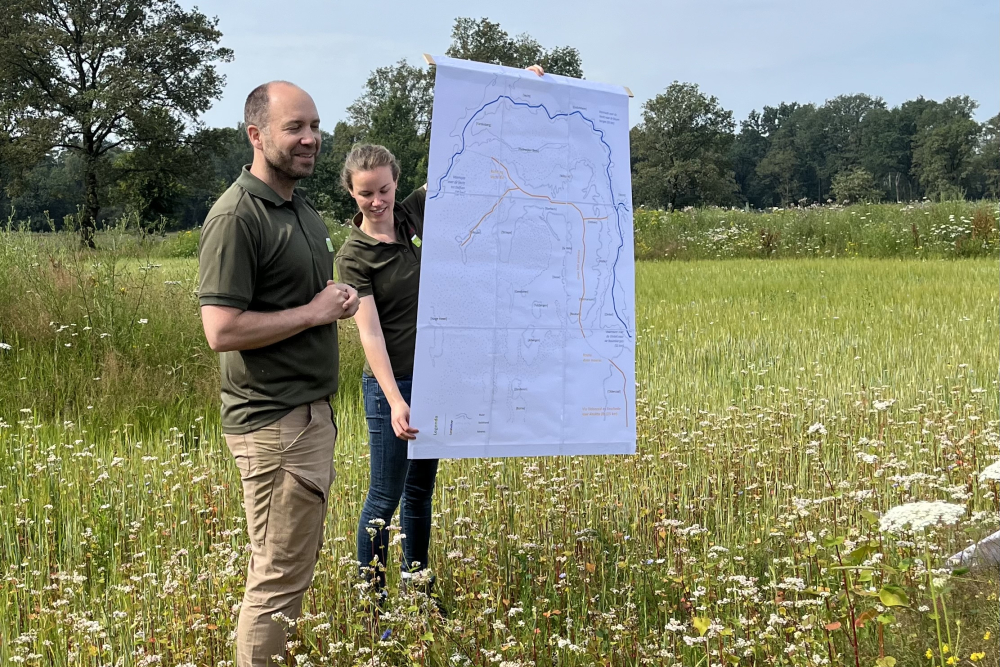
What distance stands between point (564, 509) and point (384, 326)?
1.51 meters

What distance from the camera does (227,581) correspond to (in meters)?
3.73

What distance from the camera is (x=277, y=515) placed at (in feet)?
9.66

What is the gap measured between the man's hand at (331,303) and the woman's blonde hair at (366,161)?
69 cm

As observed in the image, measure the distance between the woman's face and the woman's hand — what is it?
0.82 m

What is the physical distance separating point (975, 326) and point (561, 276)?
8548 millimetres

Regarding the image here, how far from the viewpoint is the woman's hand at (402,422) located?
3365 mm

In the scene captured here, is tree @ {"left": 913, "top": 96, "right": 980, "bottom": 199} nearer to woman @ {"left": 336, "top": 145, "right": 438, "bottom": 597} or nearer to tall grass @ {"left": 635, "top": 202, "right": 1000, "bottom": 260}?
tall grass @ {"left": 635, "top": 202, "right": 1000, "bottom": 260}

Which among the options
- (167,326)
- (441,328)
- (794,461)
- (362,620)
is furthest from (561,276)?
(167,326)

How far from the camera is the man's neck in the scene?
293 cm

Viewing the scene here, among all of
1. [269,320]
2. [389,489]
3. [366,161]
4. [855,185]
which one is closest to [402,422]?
[389,489]

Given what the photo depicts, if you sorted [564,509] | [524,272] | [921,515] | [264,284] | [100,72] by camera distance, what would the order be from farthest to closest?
[100,72]
[564,509]
[524,272]
[264,284]
[921,515]

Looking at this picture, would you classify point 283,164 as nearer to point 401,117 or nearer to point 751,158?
point 401,117

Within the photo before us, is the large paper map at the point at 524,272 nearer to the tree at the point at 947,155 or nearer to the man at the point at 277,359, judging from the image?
the man at the point at 277,359

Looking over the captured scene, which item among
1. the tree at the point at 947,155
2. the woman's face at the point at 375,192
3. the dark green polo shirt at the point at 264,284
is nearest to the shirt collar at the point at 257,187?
the dark green polo shirt at the point at 264,284
